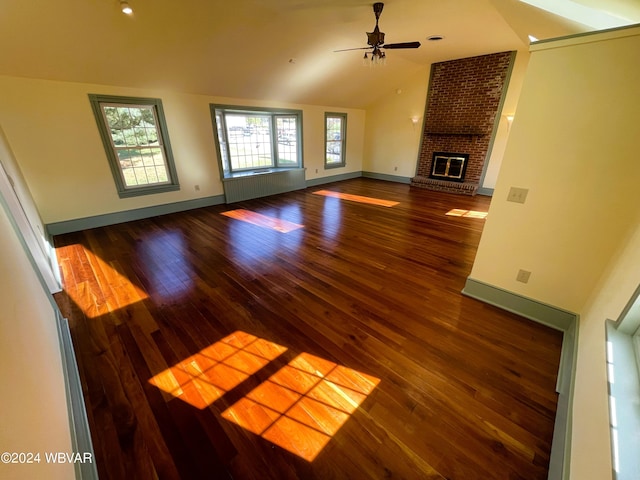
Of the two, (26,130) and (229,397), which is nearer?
(229,397)

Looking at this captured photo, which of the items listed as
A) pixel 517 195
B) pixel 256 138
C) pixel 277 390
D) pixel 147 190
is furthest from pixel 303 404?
pixel 256 138

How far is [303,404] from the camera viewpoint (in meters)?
1.61

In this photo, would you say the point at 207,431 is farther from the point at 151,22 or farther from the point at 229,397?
the point at 151,22

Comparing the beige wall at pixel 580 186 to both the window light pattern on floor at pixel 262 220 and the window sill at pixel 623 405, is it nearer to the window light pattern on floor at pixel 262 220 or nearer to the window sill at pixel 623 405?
the window sill at pixel 623 405

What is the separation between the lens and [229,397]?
165cm

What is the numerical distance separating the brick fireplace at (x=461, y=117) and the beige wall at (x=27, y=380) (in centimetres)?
770

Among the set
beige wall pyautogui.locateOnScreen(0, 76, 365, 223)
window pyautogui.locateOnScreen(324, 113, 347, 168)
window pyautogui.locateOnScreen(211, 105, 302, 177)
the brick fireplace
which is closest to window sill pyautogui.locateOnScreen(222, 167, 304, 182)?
window pyautogui.locateOnScreen(211, 105, 302, 177)

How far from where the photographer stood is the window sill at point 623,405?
80cm

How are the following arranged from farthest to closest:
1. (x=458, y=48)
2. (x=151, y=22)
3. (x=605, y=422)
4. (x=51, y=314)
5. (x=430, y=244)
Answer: (x=458, y=48), (x=430, y=244), (x=151, y=22), (x=51, y=314), (x=605, y=422)

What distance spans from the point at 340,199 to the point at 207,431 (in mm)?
5326

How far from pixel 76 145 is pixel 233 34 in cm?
290

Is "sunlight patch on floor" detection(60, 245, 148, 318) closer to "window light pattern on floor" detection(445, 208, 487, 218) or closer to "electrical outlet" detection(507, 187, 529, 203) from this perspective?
"electrical outlet" detection(507, 187, 529, 203)

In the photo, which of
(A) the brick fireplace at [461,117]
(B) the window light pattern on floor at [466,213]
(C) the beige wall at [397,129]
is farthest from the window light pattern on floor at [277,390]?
(C) the beige wall at [397,129]

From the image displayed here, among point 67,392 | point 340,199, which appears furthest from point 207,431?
point 340,199
